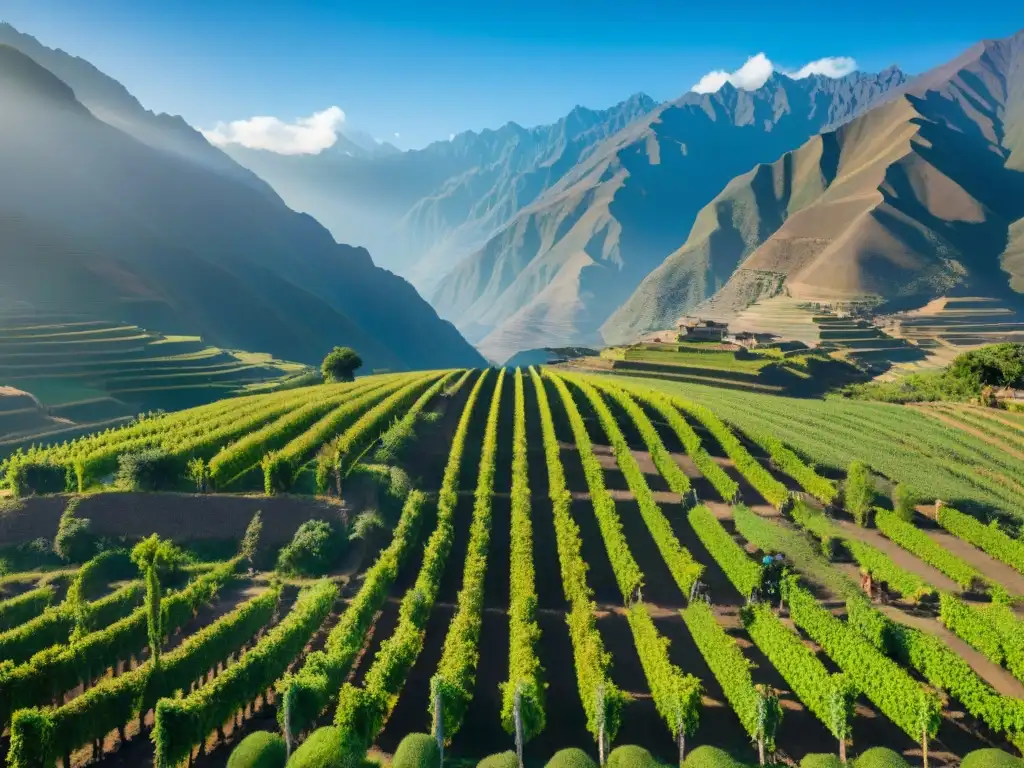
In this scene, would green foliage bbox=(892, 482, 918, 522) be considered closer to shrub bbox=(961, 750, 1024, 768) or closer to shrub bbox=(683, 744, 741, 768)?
shrub bbox=(961, 750, 1024, 768)

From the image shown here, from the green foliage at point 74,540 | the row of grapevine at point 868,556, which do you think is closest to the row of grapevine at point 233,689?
the green foliage at point 74,540

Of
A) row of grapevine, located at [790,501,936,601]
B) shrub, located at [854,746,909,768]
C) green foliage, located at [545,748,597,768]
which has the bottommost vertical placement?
shrub, located at [854,746,909,768]

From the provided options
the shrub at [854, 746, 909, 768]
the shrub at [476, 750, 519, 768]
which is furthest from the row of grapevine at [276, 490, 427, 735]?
the shrub at [854, 746, 909, 768]

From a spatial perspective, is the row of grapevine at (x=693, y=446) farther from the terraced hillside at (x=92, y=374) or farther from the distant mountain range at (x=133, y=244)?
the distant mountain range at (x=133, y=244)

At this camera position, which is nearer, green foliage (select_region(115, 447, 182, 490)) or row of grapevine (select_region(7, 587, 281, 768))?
row of grapevine (select_region(7, 587, 281, 768))

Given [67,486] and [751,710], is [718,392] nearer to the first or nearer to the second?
[751,710]

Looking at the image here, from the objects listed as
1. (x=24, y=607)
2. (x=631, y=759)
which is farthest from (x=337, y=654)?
(x=24, y=607)
